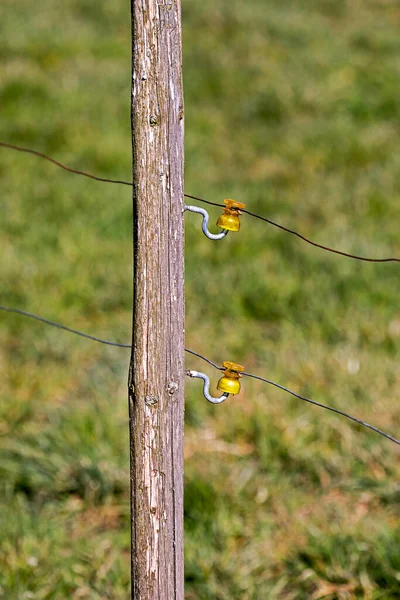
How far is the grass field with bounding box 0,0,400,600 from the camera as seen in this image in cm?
341

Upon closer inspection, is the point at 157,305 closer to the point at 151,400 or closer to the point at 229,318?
the point at 151,400

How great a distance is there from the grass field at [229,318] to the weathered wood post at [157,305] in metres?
1.13

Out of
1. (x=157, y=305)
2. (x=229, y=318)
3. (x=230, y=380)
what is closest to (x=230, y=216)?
(x=157, y=305)

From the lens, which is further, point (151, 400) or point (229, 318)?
point (229, 318)

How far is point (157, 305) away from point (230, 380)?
31 centimetres

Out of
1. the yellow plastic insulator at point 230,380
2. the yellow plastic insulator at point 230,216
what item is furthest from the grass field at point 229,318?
the yellow plastic insulator at point 230,216

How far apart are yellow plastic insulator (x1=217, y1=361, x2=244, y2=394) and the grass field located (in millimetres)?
1386

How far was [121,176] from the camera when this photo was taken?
7.42 metres

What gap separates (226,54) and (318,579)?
27.8 ft

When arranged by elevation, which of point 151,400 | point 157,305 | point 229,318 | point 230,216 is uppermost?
point 229,318

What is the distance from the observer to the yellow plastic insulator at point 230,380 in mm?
2143

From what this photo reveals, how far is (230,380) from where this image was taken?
2156 mm

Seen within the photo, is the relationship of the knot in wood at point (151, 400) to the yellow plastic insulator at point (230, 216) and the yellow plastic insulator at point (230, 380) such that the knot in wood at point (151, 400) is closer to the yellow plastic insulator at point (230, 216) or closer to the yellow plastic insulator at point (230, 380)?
the yellow plastic insulator at point (230, 380)

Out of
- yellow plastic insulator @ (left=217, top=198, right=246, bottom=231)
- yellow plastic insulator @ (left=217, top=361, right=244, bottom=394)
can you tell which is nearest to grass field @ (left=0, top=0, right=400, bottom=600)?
yellow plastic insulator @ (left=217, top=361, right=244, bottom=394)
